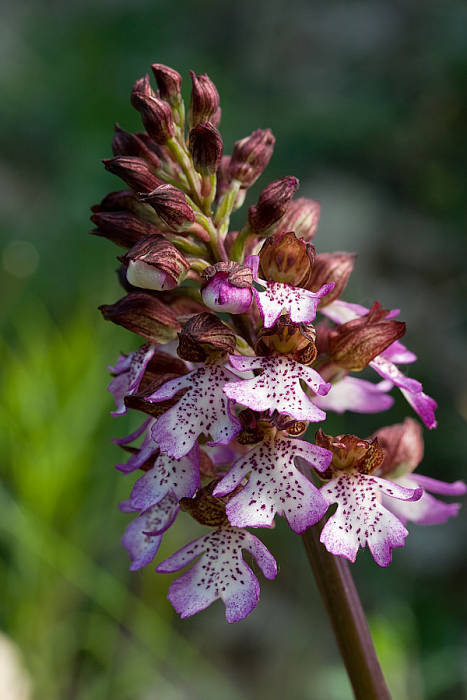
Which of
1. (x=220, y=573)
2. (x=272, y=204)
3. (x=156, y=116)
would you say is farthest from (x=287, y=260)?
(x=220, y=573)

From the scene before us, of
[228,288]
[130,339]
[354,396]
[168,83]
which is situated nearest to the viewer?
[228,288]

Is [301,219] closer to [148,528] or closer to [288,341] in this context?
[288,341]

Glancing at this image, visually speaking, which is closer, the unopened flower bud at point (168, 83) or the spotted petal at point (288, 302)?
the spotted petal at point (288, 302)

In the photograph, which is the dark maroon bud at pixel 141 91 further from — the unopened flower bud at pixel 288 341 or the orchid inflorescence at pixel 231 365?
the unopened flower bud at pixel 288 341

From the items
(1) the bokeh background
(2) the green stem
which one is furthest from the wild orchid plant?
(1) the bokeh background

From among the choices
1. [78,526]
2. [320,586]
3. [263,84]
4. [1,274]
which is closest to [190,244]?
[320,586]

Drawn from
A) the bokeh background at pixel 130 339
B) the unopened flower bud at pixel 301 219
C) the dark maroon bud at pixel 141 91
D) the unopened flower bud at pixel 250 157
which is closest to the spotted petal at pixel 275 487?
the unopened flower bud at pixel 301 219
